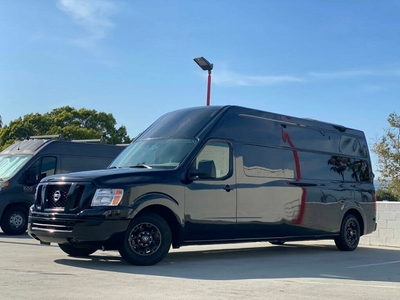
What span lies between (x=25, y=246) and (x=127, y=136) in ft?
169

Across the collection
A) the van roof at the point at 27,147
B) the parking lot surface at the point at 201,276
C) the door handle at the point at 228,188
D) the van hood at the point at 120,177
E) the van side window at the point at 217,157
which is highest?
the van roof at the point at 27,147

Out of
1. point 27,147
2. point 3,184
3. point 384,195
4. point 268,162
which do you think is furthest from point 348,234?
point 384,195

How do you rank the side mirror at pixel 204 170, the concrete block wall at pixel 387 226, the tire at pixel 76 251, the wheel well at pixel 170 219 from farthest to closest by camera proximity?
the concrete block wall at pixel 387 226 < the tire at pixel 76 251 < the side mirror at pixel 204 170 < the wheel well at pixel 170 219

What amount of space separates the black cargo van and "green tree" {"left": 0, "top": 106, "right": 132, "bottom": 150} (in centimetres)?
4275

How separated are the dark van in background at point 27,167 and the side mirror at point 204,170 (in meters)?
8.06

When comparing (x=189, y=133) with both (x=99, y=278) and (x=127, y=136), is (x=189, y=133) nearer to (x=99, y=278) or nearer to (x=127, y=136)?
(x=99, y=278)

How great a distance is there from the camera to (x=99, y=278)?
780cm

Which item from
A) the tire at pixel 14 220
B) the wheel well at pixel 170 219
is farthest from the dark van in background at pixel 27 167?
the wheel well at pixel 170 219

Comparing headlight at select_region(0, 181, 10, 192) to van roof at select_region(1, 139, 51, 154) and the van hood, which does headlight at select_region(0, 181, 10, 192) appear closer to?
van roof at select_region(1, 139, 51, 154)

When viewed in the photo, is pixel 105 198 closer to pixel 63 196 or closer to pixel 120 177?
pixel 120 177

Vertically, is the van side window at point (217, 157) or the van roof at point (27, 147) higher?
the van roof at point (27, 147)

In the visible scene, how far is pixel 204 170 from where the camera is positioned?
998cm

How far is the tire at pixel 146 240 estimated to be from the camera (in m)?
9.12

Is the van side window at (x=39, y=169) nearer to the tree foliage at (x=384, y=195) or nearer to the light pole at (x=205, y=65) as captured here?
the light pole at (x=205, y=65)
